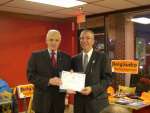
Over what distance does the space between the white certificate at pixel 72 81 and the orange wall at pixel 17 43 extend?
297 centimetres

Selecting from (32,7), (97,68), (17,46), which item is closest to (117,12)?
(32,7)

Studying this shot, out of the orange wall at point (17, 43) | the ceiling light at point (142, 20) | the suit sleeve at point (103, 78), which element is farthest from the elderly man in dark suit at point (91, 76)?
the ceiling light at point (142, 20)

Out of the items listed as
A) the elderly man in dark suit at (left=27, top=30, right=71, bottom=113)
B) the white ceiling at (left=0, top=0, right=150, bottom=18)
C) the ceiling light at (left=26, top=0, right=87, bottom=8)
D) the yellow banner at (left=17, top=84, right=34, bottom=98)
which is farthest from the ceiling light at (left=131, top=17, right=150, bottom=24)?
the elderly man in dark suit at (left=27, top=30, right=71, bottom=113)

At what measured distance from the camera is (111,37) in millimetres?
5840

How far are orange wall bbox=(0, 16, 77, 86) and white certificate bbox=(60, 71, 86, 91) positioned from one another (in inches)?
117

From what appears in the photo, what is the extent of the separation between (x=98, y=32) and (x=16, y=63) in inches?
78.4

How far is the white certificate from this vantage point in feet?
8.70

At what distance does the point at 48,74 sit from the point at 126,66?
2504 millimetres

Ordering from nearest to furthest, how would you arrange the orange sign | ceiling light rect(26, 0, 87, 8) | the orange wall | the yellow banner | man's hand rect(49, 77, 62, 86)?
man's hand rect(49, 77, 62, 86)
ceiling light rect(26, 0, 87, 8)
the yellow banner
the orange sign
the orange wall

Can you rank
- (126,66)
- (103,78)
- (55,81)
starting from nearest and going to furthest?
(55,81) < (103,78) < (126,66)

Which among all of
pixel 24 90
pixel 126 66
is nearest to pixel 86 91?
pixel 24 90

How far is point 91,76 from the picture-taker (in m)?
2.72

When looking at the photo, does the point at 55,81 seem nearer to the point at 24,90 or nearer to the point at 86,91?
the point at 86,91

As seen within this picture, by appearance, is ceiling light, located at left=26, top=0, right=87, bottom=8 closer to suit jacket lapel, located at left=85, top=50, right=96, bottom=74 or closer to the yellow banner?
the yellow banner
